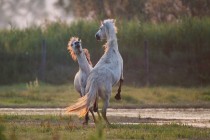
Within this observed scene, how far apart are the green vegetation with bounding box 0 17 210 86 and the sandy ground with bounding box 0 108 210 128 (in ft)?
37.9

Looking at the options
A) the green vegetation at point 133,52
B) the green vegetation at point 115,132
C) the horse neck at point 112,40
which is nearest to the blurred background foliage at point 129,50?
the green vegetation at point 133,52

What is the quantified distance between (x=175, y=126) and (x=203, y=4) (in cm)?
2623

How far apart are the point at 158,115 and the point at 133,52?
54.4 feet

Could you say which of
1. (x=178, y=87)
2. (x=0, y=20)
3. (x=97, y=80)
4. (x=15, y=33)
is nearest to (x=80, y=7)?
(x=15, y=33)

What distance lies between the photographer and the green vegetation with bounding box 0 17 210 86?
120 feet

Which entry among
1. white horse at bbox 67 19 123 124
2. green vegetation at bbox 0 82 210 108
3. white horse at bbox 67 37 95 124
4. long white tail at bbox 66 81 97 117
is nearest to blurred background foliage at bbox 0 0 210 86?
green vegetation at bbox 0 82 210 108

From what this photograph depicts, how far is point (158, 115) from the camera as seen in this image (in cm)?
2158

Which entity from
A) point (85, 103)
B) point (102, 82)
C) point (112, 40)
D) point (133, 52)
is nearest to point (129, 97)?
point (133, 52)

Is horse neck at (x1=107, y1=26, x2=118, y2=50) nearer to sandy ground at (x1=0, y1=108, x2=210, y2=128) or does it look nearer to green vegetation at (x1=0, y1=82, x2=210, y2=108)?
sandy ground at (x1=0, y1=108, x2=210, y2=128)

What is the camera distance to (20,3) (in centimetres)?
13225

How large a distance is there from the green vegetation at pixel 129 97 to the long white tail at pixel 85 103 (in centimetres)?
857

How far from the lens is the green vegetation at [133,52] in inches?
1441

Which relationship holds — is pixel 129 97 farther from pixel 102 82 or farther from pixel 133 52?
pixel 102 82

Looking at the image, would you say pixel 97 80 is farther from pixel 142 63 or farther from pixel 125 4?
pixel 125 4
